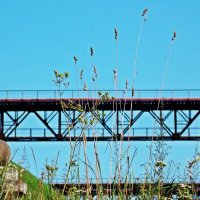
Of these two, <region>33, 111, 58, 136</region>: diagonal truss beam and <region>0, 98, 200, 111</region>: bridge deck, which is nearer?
<region>0, 98, 200, 111</region>: bridge deck

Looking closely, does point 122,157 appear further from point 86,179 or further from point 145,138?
point 145,138

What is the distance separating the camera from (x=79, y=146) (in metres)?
4.61

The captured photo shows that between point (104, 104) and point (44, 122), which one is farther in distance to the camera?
point (44, 122)

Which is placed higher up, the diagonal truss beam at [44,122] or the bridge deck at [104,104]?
the bridge deck at [104,104]

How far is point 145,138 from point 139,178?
36635mm

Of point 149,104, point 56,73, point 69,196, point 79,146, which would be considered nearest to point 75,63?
point 56,73

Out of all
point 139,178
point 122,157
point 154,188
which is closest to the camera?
point 154,188

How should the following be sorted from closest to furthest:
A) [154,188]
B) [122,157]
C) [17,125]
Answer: [154,188], [122,157], [17,125]

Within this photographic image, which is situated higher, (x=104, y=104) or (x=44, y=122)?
(x=104, y=104)

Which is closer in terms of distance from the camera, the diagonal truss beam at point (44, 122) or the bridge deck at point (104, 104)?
the bridge deck at point (104, 104)

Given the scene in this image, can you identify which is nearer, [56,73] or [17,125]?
[56,73]

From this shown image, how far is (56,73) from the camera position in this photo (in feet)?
16.2

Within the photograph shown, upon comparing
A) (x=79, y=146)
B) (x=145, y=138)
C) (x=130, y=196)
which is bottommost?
(x=130, y=196)

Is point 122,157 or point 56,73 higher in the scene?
point 56,73
